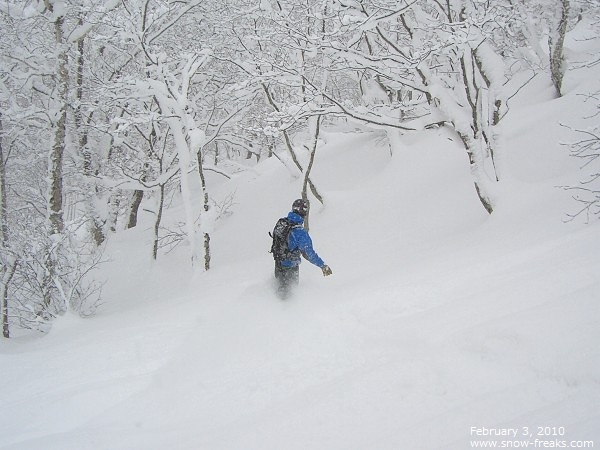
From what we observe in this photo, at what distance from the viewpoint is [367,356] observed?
361cm

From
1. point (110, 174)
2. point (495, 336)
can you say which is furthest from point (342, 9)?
point (110, 174)

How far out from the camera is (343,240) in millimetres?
9672

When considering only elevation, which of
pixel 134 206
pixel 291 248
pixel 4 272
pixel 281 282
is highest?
pixel 291 248

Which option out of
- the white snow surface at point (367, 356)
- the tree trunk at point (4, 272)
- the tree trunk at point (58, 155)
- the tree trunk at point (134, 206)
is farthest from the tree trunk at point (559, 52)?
the tree trunk at point (4, 272)

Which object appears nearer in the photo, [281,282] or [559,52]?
[281,282]

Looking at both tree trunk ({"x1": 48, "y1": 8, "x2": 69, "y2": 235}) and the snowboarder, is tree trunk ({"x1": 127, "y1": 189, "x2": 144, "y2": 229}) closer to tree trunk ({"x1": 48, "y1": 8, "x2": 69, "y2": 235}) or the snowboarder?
tree trunk ({"x1": 48, "y1": 8, "x2": 69, "y2": 235})

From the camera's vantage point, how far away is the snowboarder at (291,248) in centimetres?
521

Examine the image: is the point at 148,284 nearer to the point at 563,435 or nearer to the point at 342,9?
the point at 342,9

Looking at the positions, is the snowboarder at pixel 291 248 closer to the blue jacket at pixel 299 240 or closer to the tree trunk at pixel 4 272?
the blue jacket at pixel 299 240

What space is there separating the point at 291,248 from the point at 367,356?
200cm

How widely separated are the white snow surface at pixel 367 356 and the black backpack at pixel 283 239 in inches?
22.9

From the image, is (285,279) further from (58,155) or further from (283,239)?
(58,155)

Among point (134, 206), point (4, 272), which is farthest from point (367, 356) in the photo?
point (134, 206)

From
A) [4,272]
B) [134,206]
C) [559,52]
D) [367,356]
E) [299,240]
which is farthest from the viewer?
[134,206]
